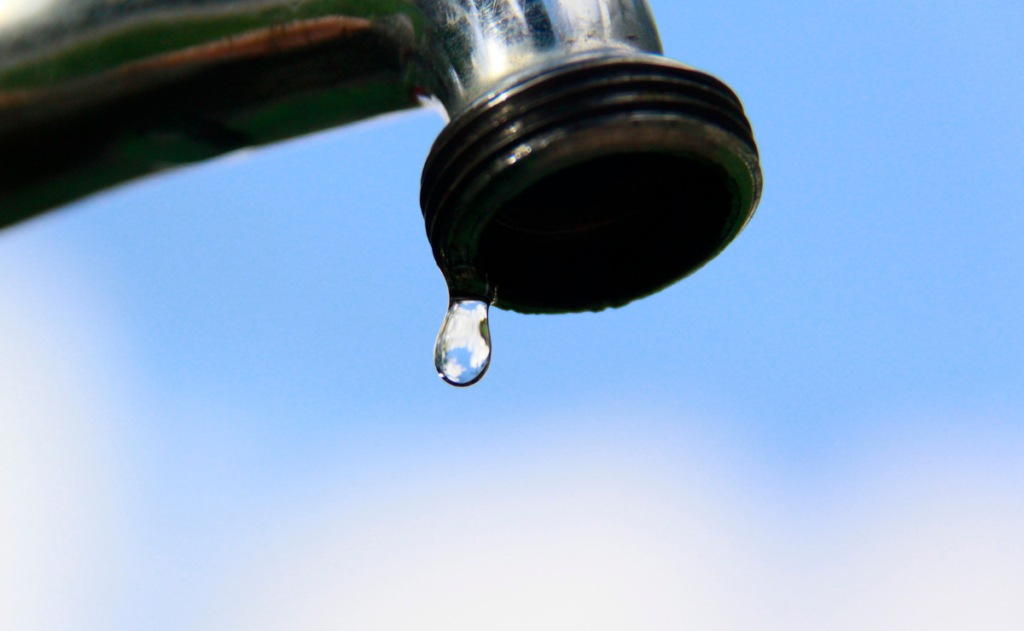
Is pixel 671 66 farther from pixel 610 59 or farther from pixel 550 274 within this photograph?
pixel 550 274

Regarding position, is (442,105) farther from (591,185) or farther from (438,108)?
(591,185)

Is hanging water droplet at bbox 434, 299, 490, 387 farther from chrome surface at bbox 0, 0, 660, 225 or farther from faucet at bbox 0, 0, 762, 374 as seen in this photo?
chrome surface at bbox 0, 0, 660, 225

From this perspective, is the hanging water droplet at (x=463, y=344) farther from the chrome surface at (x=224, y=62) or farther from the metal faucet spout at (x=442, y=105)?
the chrome surface at (x=224, y=62)

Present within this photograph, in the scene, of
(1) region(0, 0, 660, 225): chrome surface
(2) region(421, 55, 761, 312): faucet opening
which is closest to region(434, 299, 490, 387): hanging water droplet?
(2) region(421, 55, 761, 312): faucet opening

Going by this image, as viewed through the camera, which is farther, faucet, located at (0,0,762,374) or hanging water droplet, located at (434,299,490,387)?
hanging water droplet, located at (434,299,490,387)

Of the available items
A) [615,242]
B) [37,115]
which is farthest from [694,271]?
[37,115]

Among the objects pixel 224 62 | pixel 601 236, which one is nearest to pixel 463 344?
pixel 601 236

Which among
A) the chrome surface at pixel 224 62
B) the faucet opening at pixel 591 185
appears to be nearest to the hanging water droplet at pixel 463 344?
the faucet opening at pixel 591 185
